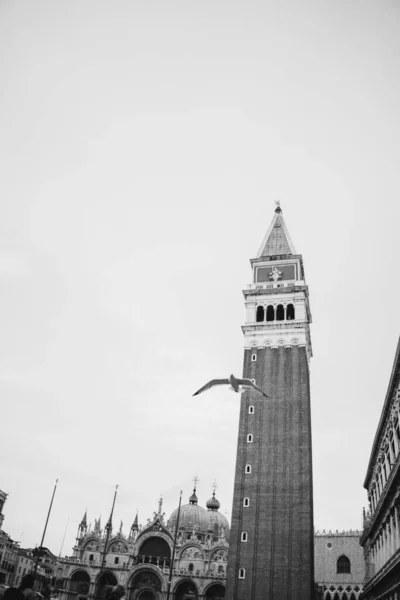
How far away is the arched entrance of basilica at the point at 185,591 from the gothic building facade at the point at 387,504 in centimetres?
2877

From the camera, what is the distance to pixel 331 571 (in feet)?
216

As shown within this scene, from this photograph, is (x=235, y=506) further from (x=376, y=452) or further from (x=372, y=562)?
(x=376, y=452)

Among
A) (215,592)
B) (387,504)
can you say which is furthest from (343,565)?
(387,504)

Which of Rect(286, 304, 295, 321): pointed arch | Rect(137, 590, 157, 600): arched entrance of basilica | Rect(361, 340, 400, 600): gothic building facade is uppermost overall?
Rect(286, 304, 295, 321): pointed arch

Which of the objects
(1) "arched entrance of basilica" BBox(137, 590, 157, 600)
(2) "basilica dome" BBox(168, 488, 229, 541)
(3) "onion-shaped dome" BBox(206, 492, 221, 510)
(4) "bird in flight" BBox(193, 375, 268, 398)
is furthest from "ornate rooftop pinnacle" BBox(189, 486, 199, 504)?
(4) "bird in flight" BBox(193, 375, 268, 398)

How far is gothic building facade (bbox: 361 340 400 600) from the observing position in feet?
92.6

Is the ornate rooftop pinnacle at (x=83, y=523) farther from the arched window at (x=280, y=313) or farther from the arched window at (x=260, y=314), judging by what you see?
the arched window at (x=280, y=313)

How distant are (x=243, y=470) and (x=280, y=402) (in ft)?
27.6

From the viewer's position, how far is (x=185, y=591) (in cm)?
6612

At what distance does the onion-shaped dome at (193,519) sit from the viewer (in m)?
80.4

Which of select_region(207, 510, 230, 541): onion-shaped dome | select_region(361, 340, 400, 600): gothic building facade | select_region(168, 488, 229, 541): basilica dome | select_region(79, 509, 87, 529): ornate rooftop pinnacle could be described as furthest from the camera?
select_region(207, 510, 230, 541): onion-shaped dome

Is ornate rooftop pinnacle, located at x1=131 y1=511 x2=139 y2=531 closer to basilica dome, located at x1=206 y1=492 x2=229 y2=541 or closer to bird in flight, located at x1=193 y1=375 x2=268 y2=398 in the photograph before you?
basilica dome, located at x1=206 y1=492 x2=229 y2=541

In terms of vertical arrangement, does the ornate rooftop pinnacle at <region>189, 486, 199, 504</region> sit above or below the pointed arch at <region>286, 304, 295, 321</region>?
below

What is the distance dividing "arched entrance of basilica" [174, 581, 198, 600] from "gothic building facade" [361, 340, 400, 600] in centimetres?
2877
